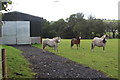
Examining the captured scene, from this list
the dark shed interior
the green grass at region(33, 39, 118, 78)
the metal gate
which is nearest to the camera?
the green grass at region(33, 39, 118, 78)

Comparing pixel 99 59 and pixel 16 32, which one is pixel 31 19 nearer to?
pixel 16 32

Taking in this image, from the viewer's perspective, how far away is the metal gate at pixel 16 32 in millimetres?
32031

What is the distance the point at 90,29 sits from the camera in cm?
6944

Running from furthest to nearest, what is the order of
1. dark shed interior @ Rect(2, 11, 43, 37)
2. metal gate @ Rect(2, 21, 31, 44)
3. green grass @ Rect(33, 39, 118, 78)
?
dark shed interior @ Rect(2, 11, 43, 37)
metal gate @ Rect(2, 21, 31, 44)
green grass @ Rect(33, 39, 118, 78)

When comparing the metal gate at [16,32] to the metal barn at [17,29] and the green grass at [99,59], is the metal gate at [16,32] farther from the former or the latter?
the green grass at [99,59]

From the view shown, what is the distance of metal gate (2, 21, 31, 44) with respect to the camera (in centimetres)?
3203

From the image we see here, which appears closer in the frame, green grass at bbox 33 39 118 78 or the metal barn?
green grass at bbox 33 39 118 78

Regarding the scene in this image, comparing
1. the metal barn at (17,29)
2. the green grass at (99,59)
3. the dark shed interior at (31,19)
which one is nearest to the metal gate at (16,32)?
the metal barn at (17,29)

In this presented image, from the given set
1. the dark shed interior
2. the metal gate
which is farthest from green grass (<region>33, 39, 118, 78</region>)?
the dark shed interior

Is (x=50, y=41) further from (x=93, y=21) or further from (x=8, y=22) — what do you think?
(x=93, y=21)

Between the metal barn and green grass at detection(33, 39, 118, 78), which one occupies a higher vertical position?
the metal barn

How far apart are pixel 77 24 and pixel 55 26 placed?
6.19m

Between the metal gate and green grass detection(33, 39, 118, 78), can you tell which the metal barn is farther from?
green grass detection(33, 39, 118, 78)

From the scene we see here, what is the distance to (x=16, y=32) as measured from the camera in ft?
106
